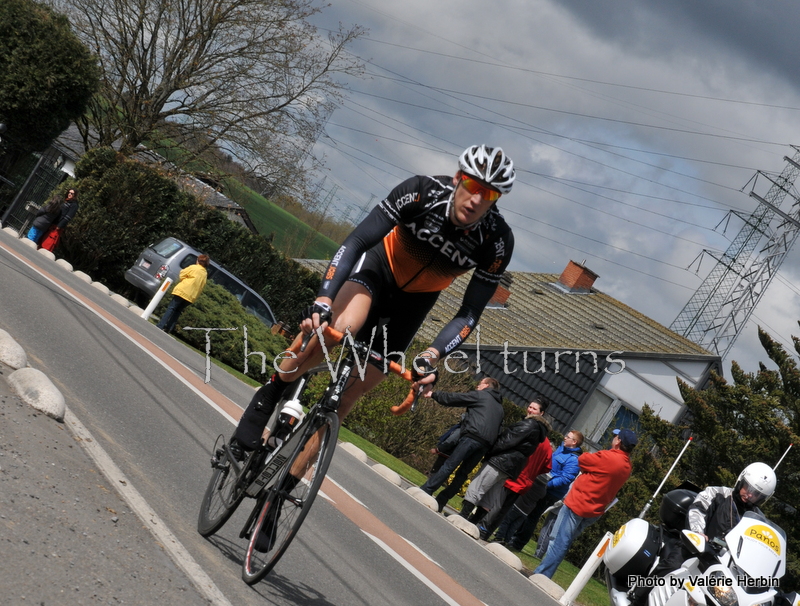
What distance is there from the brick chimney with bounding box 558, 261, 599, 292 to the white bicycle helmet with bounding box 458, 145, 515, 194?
33.8 meters

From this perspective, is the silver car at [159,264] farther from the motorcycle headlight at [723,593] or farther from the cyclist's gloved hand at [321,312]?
the cyclist's gloved hand at [321,312]

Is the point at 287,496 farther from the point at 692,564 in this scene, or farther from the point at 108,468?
the point at 692,564

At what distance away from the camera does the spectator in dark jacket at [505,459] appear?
12805mm

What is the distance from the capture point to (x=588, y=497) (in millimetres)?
11320

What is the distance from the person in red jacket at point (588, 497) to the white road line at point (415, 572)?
154 inches

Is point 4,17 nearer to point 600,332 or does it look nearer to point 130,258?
point 130,258

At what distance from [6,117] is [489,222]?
2370 cm

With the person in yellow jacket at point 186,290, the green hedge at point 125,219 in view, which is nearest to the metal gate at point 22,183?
the green hedge at point 125,219

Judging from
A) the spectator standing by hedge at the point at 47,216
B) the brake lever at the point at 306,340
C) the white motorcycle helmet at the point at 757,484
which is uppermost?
the white motorcycle helmet at the point at 757,484

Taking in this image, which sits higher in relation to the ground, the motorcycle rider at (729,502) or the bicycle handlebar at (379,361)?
the motorcycle rider at (729,502)

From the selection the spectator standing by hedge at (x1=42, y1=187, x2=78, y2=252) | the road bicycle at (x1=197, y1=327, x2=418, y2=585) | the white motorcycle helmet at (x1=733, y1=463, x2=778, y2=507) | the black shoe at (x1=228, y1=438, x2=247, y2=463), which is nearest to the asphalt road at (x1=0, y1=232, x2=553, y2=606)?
the road bicycle at (x1=197, y1=327, x2=418, y2=585)

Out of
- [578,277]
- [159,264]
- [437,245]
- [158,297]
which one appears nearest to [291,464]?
[437,245]

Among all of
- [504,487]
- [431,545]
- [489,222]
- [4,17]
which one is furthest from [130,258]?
[489,222]

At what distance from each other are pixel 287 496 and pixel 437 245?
1.75 metres
